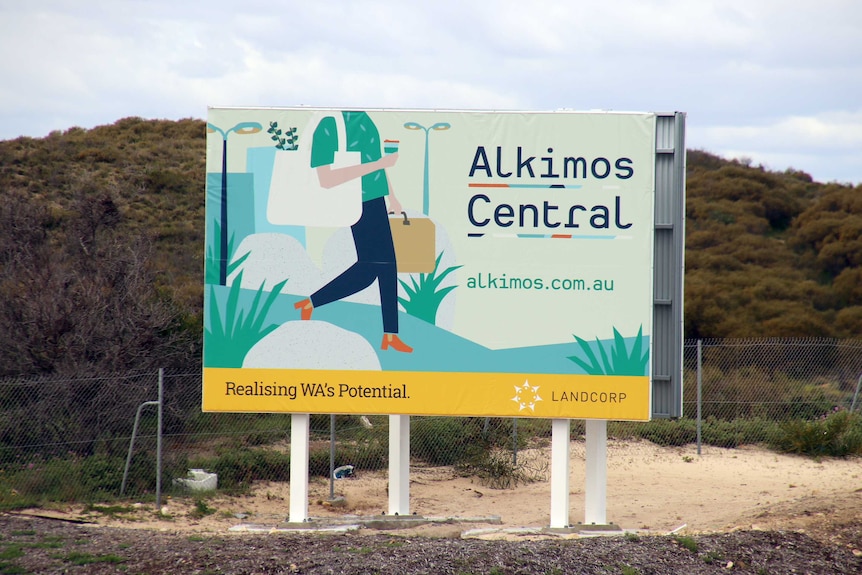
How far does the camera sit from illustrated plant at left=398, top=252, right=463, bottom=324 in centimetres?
959

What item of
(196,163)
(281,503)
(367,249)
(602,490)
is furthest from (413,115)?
(196,163)

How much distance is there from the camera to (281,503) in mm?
12016

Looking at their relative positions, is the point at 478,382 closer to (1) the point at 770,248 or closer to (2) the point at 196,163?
(2) the point at 196,163

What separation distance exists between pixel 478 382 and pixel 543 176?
2.36 meters

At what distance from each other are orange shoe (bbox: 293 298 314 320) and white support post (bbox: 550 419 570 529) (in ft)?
9.91

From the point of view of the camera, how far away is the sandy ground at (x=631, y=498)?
34.2 feet

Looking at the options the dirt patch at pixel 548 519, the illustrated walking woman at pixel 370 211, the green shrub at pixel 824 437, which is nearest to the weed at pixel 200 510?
the dirt patch at pixel 548 519

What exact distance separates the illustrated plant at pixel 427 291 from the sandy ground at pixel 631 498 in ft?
8.02

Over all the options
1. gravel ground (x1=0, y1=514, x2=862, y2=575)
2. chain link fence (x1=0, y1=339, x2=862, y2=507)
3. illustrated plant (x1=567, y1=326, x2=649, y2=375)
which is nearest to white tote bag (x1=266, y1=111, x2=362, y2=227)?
illustrated plant (x1=567, y1=326, x2=649, y2=375)

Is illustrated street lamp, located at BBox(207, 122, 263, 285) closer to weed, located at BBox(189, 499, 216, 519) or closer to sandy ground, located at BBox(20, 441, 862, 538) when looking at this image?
sandy ground, located at BBox(20, 441, 862, 538)

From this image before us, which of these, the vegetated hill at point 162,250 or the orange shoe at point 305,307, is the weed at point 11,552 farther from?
the vegetated hill at point 162,250

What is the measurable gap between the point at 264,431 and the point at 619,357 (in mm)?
5815

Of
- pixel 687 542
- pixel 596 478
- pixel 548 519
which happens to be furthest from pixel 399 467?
pixel 687 542

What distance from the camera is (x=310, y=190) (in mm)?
9633
